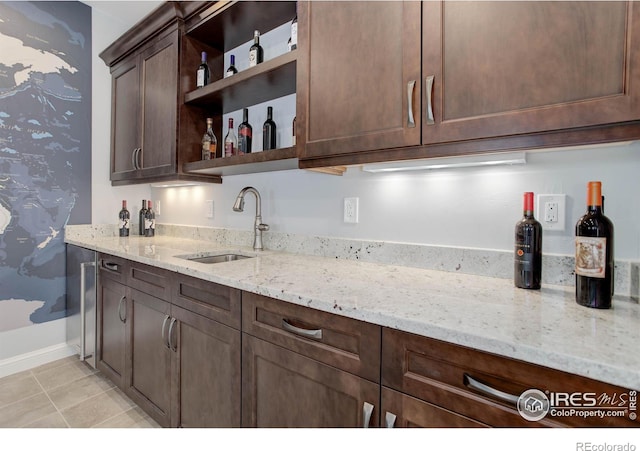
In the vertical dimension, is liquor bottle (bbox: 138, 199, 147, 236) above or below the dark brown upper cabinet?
below

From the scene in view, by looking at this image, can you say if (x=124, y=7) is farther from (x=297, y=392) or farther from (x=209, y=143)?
(x=297, y=392)

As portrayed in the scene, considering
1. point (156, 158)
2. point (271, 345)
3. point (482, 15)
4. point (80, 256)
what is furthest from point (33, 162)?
point (482, 15)

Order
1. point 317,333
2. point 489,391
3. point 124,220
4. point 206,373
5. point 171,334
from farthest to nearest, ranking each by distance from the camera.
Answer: point 124,220, point 171,334, point 206,373, point 317,333, point 489,391

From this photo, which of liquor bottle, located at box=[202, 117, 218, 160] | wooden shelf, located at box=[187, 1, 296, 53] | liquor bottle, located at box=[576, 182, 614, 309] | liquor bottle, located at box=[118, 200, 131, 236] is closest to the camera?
liquor bottle, located at box=[576, 182, 614, 309]

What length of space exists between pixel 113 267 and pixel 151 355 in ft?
2.12

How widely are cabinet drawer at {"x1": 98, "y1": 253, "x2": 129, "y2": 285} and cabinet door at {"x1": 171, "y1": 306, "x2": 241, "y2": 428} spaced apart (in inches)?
22.5

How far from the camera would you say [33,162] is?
2.26 metres

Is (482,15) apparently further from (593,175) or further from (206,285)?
(206,285)

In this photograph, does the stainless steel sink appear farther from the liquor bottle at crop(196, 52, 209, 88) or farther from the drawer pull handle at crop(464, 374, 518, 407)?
the drawer pull handle at crop(464, 374, 518, 407)

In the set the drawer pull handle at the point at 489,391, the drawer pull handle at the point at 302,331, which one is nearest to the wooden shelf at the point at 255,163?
the drawer pull handle at the point at 302,331

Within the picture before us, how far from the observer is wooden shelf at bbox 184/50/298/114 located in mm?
1503

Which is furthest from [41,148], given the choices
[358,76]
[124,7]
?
[358,76]

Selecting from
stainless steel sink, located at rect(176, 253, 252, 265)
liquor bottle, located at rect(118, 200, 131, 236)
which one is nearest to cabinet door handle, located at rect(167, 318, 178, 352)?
stainless steel sink, located at rect(176, 253, 252, 265)

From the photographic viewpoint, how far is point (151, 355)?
5.21ft
